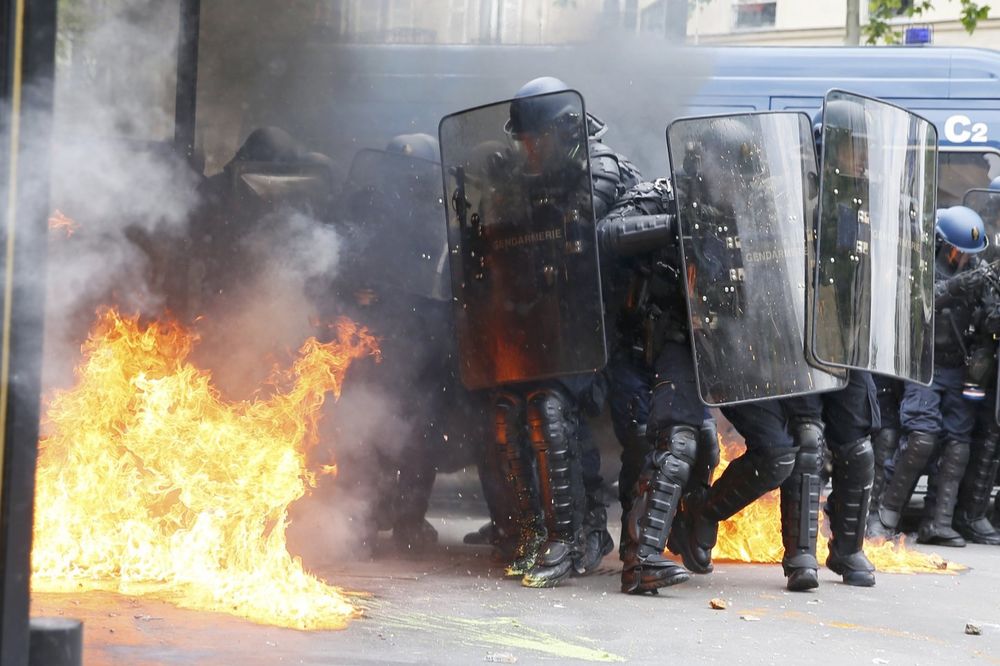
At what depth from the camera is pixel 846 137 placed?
514cm

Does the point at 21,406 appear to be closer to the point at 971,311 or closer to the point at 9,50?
the point at 9,50

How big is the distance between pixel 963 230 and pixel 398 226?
3304 mm

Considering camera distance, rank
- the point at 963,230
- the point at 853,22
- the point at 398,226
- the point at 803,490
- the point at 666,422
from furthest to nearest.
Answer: the point at 853,22 → the point at 963,230 → the point at 398,226 → the point at 803,490 → the point at 666,422

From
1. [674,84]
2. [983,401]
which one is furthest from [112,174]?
[983,401]

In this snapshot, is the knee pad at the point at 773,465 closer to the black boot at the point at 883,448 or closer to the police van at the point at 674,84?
the black boot at the point at 883,448

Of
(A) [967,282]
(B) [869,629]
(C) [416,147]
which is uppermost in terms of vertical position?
(C) [416,147]

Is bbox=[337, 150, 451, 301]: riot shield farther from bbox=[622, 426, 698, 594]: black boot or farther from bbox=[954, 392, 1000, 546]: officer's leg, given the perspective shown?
bbox=[954, 392, 1000, 546]: officer's leg

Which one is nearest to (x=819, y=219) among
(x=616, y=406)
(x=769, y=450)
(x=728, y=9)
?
(x=769, y=450)

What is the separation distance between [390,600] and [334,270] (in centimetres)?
192

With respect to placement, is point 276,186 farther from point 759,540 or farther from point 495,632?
point 495,632

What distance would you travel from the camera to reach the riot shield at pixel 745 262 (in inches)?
203

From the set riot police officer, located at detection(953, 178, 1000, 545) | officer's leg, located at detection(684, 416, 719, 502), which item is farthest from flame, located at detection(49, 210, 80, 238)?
riot police officer, located at detection(953, 178, 1000, 545)

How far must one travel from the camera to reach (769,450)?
533 centimetres

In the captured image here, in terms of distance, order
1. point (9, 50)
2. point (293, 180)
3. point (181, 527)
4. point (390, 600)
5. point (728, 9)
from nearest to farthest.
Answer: point (9, 50), point (390, 600), point (181, 527), point (293, 180), point (728, 9)
